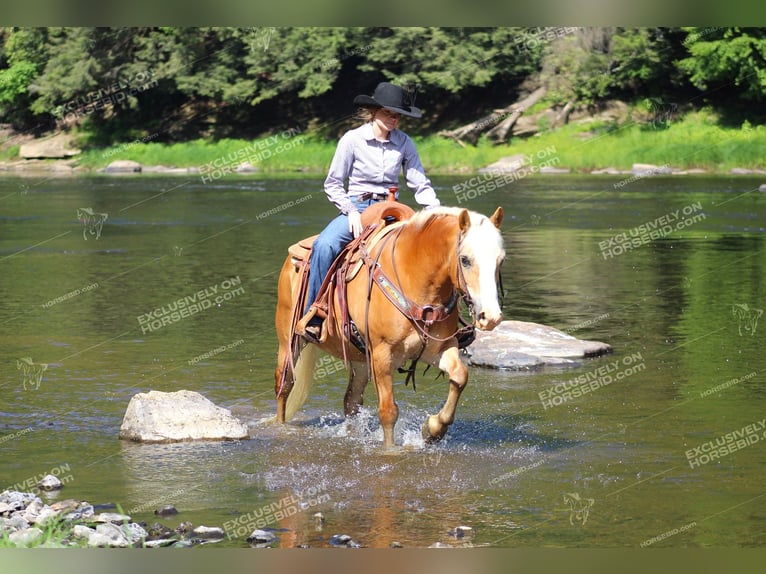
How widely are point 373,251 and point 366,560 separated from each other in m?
4.50

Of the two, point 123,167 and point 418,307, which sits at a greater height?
point 418,307

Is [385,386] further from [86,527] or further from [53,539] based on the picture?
[53,539]

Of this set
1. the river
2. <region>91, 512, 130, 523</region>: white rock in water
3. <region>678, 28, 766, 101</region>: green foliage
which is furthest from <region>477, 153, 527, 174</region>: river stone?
<region>91, 512, 130, 523</region>: white rock in water

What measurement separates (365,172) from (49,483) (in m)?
3.75

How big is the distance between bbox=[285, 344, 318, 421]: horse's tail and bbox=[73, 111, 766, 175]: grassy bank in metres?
36.8

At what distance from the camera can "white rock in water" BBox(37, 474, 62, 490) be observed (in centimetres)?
980

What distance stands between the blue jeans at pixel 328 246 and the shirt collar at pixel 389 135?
61 cm

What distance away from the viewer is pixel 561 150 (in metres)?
51.8

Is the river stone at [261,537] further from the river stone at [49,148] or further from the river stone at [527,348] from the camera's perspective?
the river stone at [49,148]

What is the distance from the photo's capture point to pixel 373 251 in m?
10.8

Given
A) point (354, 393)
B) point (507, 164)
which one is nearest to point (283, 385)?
point (354, 393)

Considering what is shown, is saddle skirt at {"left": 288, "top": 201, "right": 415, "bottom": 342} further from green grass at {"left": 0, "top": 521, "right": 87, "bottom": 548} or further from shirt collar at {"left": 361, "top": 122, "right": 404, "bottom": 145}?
green grass at {"left": 0, "top": 521, "right": 87, "bottom": 548}

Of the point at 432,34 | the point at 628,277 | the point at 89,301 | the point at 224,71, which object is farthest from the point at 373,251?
the point at 224,71

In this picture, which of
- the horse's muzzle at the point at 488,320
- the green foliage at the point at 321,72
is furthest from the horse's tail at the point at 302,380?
the green foliage at the point at 321,72
